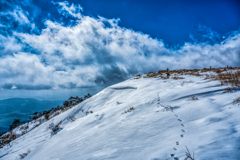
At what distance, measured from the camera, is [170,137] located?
2.20 meters

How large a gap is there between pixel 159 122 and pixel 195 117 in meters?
0.86

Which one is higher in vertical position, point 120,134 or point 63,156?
point 120,134

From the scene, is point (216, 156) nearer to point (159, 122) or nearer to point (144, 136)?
point (144, 136)

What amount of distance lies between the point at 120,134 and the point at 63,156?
1.42 m

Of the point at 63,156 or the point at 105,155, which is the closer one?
the point at 105,155

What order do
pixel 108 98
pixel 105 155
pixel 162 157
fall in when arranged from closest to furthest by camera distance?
pixel 162 157
pixel 105 155
pixel 108 98

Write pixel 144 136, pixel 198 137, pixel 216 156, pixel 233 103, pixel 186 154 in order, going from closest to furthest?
pixel 216 156 → pixel 186 154 → pixel 198 137 → pixel 144 136 → pixel 233 103

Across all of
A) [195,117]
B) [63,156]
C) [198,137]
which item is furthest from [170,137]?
[63,156]

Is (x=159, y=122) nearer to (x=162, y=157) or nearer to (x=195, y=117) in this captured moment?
(x=195, y=117)

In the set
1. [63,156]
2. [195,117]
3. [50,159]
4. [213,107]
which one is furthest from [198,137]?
[50,159]

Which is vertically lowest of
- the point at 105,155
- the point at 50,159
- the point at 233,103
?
the point at 50,159

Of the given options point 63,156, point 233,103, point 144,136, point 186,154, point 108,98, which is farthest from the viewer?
point 108,98

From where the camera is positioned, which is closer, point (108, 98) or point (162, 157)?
point (162, 157)

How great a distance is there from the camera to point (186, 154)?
161cm
